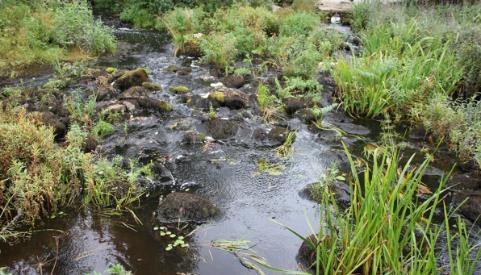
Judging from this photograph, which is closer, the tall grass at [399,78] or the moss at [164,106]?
the tall grass at [399,78]

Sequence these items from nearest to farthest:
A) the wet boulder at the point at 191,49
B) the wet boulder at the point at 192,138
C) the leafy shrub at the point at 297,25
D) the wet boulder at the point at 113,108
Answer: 1. the wet boulder at the point at 192,138
2. the wet boulder at the point at 113,108
3. the wet boulder at the point at 191,49
4. the leafy shrub at the point at 297,25

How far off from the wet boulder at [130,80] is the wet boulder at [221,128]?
95.1 inches

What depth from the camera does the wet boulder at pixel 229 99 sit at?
26.3 ft

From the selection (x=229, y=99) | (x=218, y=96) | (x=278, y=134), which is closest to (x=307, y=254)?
(x=278, y=134)

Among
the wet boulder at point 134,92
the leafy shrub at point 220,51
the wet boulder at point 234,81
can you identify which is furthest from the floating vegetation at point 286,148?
the leafy shrub at point 220,51

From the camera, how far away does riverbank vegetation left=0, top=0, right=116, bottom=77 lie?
9.98 metres

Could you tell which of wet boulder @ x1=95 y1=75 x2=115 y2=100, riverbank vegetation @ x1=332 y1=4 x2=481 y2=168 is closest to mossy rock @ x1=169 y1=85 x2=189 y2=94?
wet boulder @ x1=95 y1=75 x2=115 y2=100

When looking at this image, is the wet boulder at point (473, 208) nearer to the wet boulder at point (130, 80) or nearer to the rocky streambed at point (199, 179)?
the rocky streambed at point (199, 179)

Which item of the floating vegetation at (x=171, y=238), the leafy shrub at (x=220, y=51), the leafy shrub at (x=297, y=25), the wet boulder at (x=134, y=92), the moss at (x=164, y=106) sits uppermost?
the leafy shrub at (x=297, y=25)

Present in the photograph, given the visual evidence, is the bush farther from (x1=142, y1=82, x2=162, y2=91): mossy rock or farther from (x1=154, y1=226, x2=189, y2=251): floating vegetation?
(x1=142, y1=82, x2=162, y2=91): mossy rock

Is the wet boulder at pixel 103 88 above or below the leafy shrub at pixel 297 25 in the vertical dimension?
below

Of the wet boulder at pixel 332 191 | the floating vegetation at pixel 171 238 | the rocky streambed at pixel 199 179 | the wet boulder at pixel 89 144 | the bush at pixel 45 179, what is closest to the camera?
the rocky streambed at pixel 199 179

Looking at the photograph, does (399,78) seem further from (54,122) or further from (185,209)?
(54,122)

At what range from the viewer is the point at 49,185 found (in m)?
4.86
